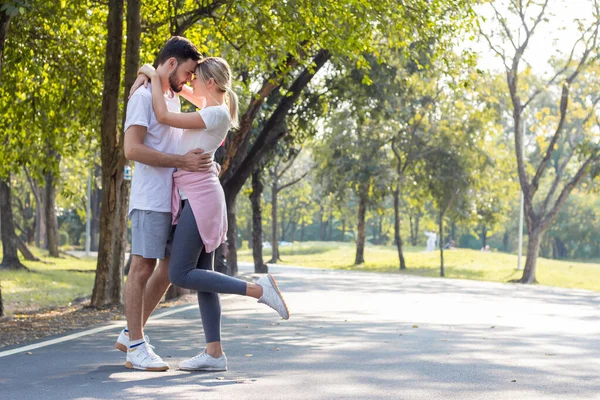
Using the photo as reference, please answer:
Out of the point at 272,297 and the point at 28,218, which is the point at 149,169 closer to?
the point at 272,297

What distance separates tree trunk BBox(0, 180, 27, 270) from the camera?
30406mm

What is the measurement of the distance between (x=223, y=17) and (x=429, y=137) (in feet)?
103

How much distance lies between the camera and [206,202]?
21.6 ft

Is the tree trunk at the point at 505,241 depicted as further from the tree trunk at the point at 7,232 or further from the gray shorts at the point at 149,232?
the gray shorts at the point at 149,232

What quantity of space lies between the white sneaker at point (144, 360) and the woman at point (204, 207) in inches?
6.1

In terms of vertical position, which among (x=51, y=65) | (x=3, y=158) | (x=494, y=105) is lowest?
(x=3, y=158)

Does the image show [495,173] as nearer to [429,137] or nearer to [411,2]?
[429,137]

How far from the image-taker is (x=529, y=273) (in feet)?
112

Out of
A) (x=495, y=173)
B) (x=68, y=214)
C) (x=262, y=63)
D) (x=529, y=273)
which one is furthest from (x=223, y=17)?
(x=68, y=214)

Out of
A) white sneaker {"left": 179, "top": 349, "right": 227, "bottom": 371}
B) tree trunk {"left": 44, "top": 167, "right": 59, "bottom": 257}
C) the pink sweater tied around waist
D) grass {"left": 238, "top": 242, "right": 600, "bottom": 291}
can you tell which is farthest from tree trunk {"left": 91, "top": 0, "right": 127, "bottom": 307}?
grass {"left": 238, "top": 242, "right": 600, "bottom": 291}

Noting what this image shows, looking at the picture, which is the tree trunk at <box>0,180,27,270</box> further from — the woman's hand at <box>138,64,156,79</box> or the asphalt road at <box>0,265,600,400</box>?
the woman's hand at <box>138,64,156,79</box>

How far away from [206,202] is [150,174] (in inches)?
16.6

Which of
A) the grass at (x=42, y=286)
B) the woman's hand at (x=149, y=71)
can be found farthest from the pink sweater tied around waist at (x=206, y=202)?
the grass at (x=42, y=286)

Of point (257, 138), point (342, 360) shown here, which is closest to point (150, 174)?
point (342, 360)
